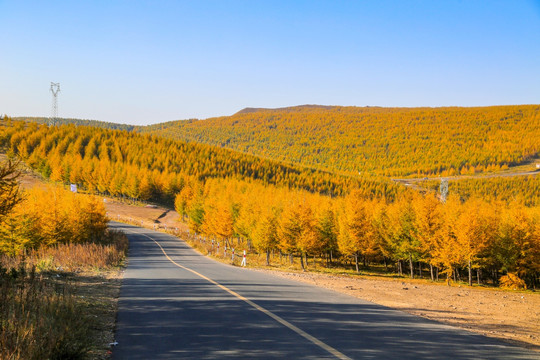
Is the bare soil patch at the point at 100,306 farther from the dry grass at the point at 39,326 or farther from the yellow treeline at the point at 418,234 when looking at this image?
the yellow treeline at the point at 418,234

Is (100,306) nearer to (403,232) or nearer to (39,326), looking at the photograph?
(39,326)

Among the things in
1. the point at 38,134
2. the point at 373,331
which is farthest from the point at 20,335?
the point at 38,134

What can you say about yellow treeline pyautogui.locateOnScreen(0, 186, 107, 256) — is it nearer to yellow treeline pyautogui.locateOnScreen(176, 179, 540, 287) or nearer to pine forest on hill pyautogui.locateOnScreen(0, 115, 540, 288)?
pine forest on hill pyautogui.locateOnScreen(0, 115, 540, 288)

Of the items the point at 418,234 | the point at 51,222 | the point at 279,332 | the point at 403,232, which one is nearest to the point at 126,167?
the point at 403,232

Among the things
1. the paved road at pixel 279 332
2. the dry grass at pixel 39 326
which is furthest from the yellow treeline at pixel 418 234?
the dry grass at pixel 39 326

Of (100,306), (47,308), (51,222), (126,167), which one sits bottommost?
(100,306)

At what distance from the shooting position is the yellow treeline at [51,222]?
25750 millimetres

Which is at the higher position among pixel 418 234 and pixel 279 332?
pixel 279 332

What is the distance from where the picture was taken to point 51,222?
31.3m

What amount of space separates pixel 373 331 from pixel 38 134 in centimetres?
18620

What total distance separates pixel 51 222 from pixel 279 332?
94.8 ft

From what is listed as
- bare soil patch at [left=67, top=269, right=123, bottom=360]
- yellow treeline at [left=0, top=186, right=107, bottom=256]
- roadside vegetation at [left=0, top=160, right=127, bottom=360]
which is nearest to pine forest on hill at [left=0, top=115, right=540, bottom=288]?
yellow treeline at [left=0, top=186, right=107, bottom=256]

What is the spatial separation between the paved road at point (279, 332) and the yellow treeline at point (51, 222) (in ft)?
46.0

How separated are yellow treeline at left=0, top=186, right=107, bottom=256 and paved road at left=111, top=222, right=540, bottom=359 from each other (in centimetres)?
1401
